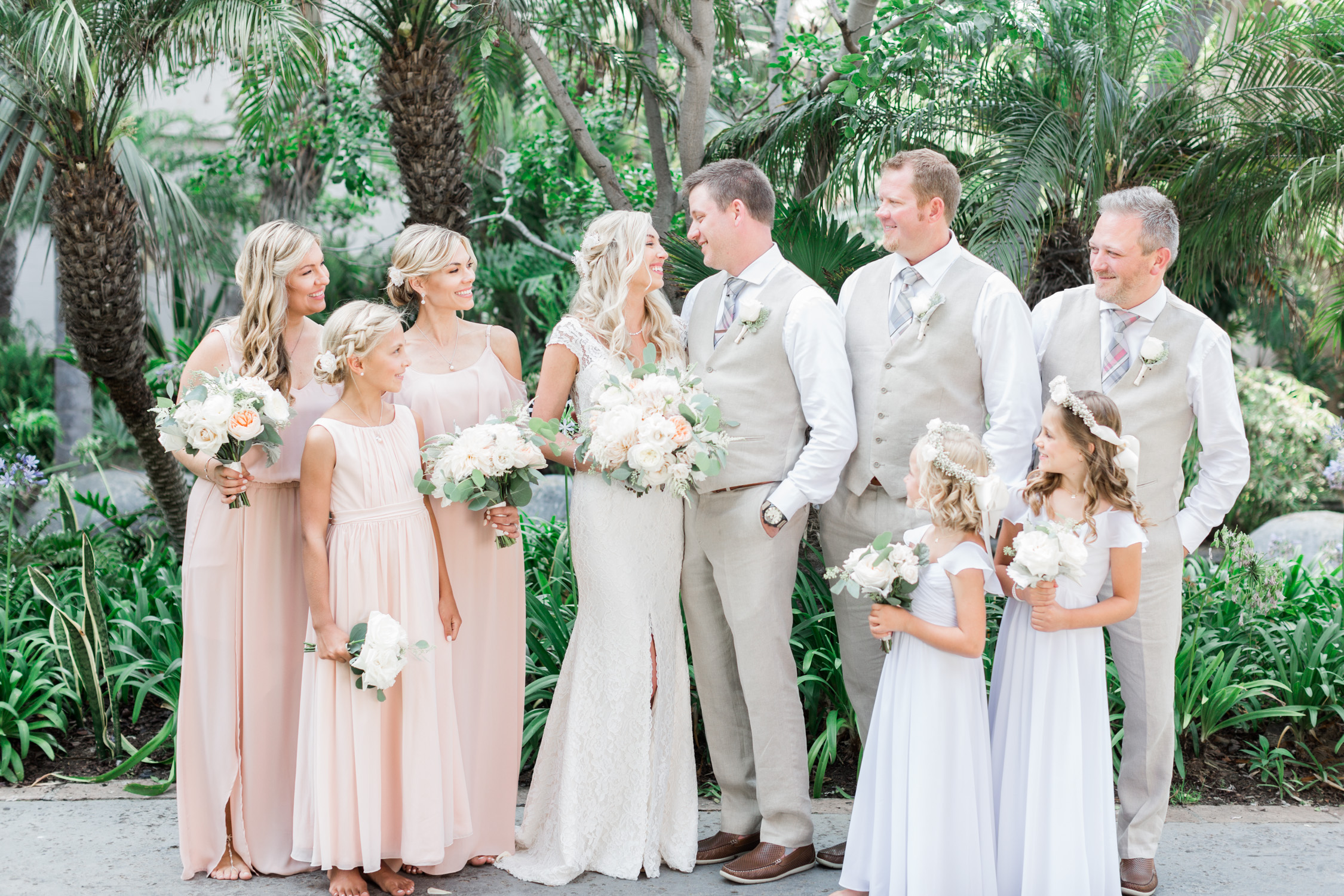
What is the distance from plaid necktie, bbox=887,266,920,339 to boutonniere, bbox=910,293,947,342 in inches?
2.8

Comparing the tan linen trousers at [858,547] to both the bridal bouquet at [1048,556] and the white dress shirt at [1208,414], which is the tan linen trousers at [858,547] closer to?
the bridal bouquet at [1048,556]

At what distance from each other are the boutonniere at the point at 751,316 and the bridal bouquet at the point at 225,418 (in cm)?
149

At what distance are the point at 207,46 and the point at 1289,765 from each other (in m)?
6.31

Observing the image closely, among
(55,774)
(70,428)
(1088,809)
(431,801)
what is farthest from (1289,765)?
(70,428)

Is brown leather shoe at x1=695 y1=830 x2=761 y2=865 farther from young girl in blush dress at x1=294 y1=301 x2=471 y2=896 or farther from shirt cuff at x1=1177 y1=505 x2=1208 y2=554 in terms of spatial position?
shirt cuff at x1=1177 y1=505 x2=1208 y2=554

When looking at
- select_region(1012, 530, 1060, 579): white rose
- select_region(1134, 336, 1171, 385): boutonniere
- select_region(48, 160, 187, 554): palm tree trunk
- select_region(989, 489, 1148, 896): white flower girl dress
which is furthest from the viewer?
select_region(48, 160, 187, 554): palm tree trunk

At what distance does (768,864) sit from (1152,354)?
2.12 meters

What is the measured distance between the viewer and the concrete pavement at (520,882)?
3.82 m

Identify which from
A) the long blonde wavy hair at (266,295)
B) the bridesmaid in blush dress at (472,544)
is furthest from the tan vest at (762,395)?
the long blonde wavy hair at (266,295)

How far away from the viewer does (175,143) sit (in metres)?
15.6

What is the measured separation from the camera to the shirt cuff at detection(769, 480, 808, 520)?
3.65 meters

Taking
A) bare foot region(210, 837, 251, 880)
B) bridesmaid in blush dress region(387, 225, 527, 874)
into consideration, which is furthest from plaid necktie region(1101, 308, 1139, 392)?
bare foot region(210, 837, 251, 880)

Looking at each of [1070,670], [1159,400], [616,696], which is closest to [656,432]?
[616,696]

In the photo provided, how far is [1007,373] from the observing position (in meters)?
3.60
